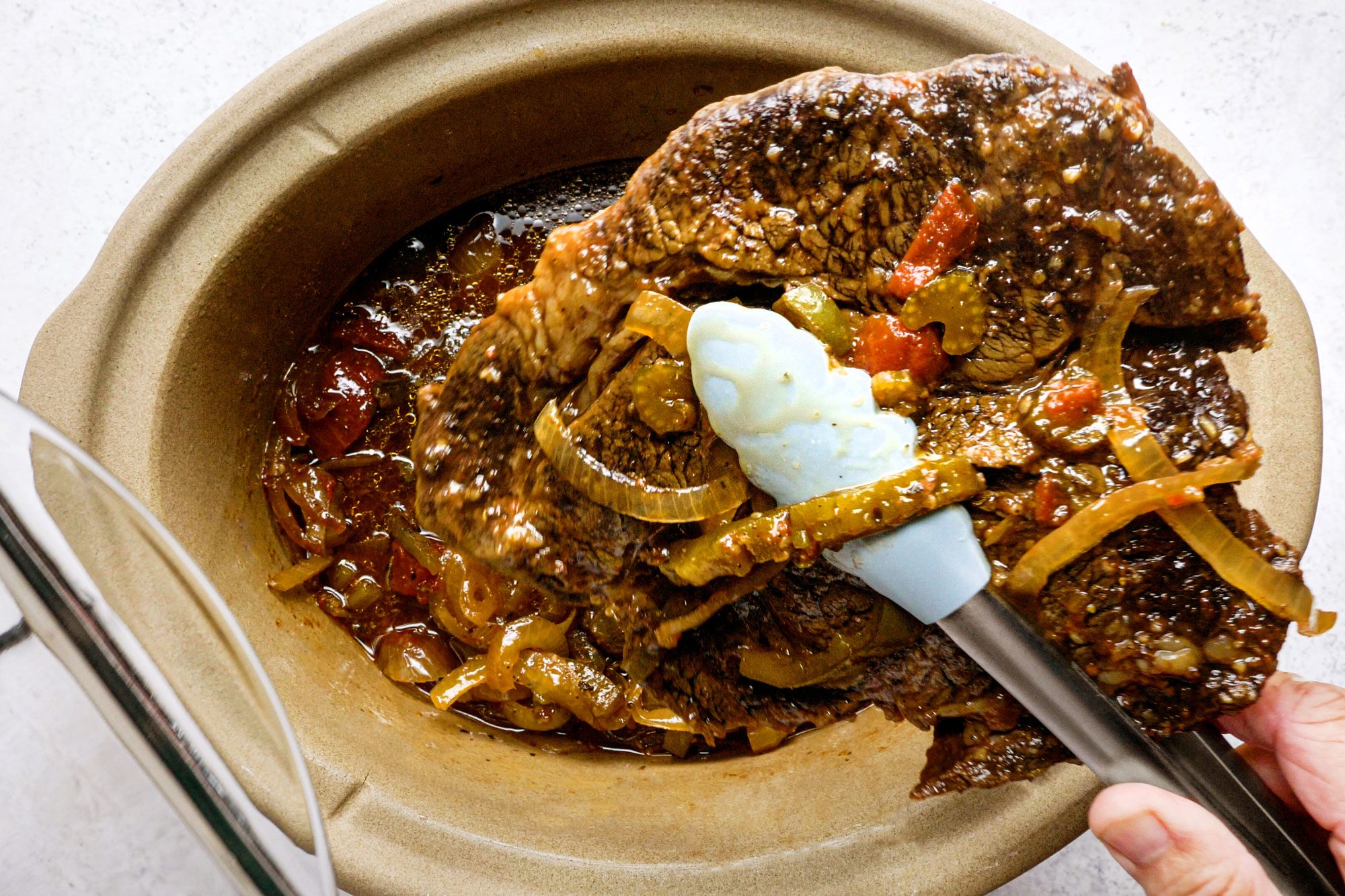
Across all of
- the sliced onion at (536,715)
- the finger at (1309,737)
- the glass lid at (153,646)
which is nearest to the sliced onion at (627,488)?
the glass lid at (153,646)

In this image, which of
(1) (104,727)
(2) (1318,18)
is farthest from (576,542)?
(2) (1318,18)

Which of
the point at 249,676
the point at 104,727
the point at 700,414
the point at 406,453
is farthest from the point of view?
the point at 406,453

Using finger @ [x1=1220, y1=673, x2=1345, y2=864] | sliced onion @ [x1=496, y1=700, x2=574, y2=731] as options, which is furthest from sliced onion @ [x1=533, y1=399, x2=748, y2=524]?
finger @ [x1=1220, y1=673, x2=1345, y2=864]

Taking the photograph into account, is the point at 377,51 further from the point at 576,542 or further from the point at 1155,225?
the point at 1155,225

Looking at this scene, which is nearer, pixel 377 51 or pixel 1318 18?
pixel 377 51

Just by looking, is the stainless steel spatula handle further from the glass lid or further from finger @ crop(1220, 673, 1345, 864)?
the glass lid

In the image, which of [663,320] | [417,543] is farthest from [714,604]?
[417,543]
